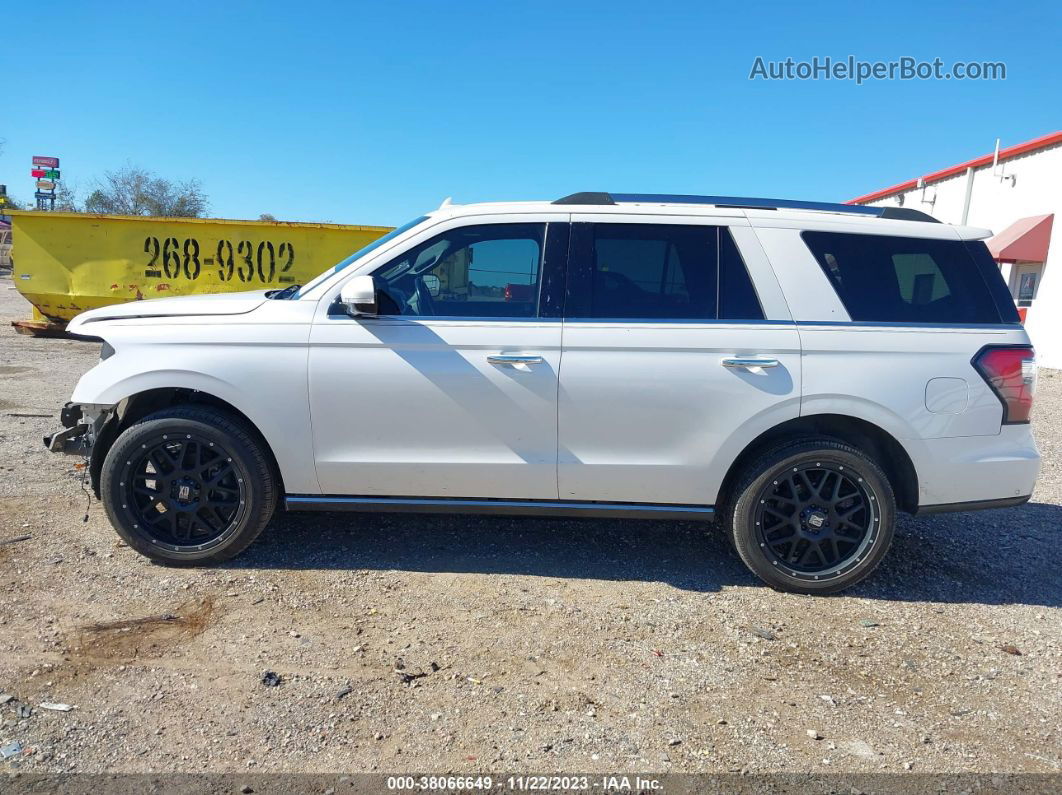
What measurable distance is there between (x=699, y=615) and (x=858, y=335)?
5.40 feet

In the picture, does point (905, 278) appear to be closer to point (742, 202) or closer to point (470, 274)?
point (742, 202)

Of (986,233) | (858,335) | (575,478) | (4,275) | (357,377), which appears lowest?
(575,478)

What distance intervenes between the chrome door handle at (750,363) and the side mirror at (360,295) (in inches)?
71.1

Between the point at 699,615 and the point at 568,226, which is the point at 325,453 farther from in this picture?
the point at 699,615

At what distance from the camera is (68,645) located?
3.10 meters

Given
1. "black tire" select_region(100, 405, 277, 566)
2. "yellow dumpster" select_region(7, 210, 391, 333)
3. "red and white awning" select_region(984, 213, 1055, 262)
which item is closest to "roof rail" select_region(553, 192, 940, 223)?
"black tire" select_region(100, 405, 277, 566)

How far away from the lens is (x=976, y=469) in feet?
12.3

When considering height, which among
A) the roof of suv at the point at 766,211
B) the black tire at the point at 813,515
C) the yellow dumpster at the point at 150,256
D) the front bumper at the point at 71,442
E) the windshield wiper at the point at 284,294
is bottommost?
the black tire at the point at 813,515

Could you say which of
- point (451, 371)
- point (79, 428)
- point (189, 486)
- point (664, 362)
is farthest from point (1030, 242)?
point (79, 428)

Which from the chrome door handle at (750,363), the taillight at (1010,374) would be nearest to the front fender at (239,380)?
the chrome door handle at (750,363)

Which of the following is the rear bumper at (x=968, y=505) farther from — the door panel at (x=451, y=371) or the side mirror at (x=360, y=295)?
the side mirror at (x=360, y=295)

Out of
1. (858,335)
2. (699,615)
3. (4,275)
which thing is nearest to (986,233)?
(858,335)

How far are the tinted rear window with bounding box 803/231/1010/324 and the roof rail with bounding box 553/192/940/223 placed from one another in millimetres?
221

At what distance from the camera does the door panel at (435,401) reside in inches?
146
